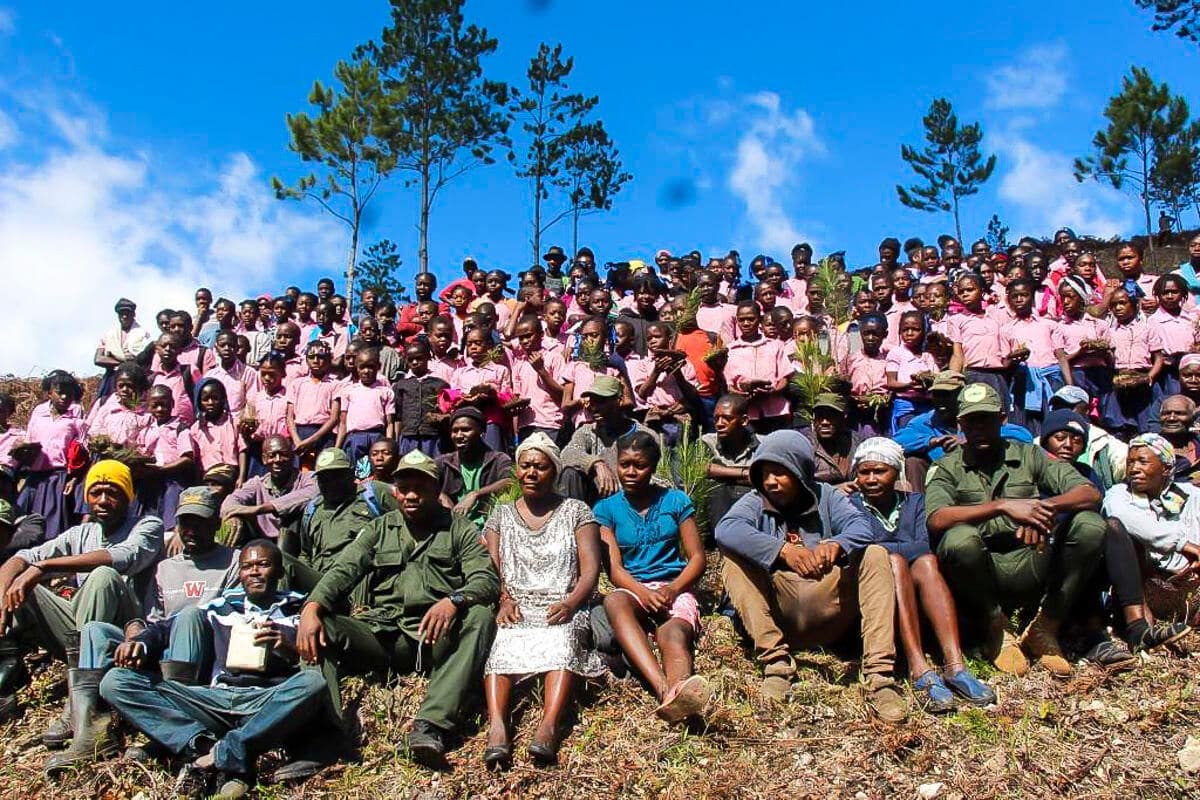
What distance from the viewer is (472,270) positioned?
12359 mm

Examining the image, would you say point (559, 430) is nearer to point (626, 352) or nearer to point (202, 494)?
point (626, 352)

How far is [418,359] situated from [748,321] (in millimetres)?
3095

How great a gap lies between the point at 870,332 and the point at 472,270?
611 centimetres

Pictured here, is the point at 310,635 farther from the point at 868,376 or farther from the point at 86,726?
the point at 868,376

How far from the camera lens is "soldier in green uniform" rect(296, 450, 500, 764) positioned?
4.91 m

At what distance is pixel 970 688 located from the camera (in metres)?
4.73

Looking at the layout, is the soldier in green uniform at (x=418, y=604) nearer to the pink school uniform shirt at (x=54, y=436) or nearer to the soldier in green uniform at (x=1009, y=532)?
the soldier in green uniform at (x=1009, y=532)

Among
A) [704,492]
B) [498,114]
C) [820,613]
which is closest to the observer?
[820,613]

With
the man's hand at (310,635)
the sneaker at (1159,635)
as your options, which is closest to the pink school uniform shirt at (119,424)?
the man's hand at (310,635)

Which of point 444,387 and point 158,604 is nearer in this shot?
point 158,604

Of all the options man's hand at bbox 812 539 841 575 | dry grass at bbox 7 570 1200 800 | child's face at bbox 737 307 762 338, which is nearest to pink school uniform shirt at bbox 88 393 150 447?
dry grass at bbox 7 570 1200 800

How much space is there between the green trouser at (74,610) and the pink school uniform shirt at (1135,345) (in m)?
8.24

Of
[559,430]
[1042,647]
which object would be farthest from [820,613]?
[559,430]

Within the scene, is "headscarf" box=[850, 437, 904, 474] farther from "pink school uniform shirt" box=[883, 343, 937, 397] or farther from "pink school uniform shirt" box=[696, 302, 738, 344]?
"pink school uniform shirt" box=[696, 302, 738, 344]
